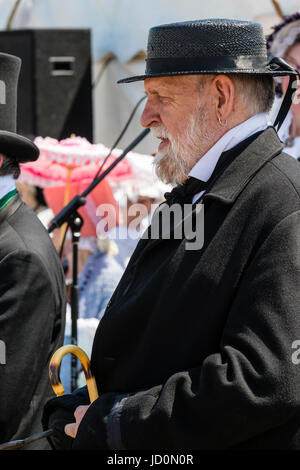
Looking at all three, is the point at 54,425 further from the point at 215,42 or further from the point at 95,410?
the point at 215,42

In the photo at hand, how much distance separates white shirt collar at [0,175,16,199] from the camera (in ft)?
8.98

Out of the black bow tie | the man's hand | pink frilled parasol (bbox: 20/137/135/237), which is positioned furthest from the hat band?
pink frilled parasol (bbox: 20/137/135/237)

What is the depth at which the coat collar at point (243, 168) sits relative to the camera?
172cm

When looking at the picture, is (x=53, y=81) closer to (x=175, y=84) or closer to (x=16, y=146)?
(x=16, y=146)

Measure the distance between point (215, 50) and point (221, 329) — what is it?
645mm

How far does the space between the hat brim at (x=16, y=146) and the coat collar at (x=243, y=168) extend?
4.00ft

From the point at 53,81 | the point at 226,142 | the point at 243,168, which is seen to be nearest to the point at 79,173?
the point at 53,81

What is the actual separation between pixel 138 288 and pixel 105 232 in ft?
9.27

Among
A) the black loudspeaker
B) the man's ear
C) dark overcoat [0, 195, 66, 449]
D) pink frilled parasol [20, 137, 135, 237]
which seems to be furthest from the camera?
the black loudspeaker

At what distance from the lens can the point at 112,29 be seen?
278 inches

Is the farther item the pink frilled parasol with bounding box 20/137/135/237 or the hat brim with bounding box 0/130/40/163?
the pink frilled parasol with bounding box 20/137/135/237

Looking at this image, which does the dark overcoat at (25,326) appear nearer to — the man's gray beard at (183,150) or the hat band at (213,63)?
the man's gray beard at (183,150)

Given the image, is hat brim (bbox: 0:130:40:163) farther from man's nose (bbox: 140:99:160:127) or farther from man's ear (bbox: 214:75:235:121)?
man's ear (bbox: 214:75:235:121)

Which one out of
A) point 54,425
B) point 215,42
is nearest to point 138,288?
point 54,425
